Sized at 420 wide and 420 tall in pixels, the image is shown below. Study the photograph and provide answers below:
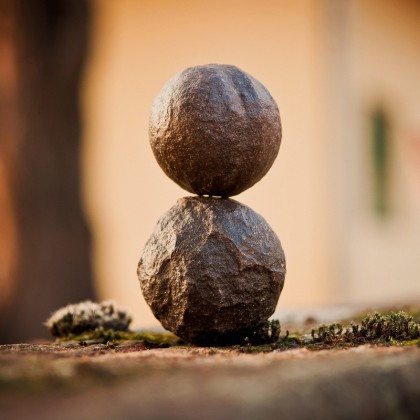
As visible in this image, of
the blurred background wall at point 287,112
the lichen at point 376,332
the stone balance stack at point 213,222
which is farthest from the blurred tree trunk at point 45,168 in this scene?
the lichen at point 376,332

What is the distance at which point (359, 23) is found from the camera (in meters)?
11.1

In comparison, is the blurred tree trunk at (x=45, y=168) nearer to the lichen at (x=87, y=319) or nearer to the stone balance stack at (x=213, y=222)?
the lichen at (x=87, y=319)

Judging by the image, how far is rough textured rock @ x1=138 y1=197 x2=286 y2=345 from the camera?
3.06m

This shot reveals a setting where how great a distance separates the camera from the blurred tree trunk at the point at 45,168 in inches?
287

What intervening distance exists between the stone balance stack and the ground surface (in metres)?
0.72

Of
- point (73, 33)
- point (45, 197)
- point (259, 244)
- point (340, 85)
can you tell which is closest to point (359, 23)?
point (340, 85)

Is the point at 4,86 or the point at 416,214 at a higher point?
the point at 4,86

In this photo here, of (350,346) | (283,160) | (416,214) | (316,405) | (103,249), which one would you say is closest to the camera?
(316,405)

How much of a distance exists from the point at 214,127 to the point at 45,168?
472 cm

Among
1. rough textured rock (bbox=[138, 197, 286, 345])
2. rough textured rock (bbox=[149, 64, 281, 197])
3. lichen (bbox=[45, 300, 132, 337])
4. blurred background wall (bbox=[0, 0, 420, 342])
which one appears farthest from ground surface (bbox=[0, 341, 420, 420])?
blurred background wall (bbox=[0, 0, 420, 342])

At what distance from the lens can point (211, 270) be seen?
305 cm

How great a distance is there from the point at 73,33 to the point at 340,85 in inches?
179

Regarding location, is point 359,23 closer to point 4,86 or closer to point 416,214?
point 416,214

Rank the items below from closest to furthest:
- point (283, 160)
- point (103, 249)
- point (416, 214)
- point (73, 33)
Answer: point (73, 33)
point (103, 249)
point (283, 160)
point (416, 214)
